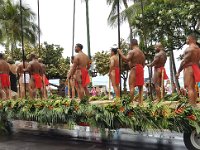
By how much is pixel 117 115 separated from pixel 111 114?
0.39 feet

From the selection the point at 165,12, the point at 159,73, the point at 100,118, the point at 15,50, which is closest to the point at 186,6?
the point at 165,12

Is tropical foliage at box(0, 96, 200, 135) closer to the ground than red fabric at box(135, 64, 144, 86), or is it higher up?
closer to the ground

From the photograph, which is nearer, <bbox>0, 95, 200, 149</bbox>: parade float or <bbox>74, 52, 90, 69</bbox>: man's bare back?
<bbox>0, 95, 200, 149</bbox>: parade float

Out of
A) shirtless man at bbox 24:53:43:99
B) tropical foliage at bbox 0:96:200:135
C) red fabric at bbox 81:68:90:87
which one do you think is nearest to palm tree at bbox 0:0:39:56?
shirtless man at bbox 24:53:43:99

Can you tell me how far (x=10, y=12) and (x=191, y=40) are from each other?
89.7ft

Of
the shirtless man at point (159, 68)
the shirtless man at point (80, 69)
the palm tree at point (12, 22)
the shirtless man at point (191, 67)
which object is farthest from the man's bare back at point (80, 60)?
the palm tree at point (12, 22)

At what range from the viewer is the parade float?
6.35 meters

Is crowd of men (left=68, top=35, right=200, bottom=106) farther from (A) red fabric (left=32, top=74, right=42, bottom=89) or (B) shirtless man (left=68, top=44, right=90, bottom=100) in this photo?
(A) red fabric (left=32, top=74, right=42, bottom=89)

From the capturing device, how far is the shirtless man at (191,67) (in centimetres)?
717

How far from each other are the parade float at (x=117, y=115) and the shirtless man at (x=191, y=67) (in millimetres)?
386

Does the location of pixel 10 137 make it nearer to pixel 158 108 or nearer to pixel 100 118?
pixel 100 118

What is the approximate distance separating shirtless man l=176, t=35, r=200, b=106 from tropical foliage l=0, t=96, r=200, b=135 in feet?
2.46

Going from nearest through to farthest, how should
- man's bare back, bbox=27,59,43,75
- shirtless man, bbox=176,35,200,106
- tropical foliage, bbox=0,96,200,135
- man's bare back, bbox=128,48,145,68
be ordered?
1. tropical foliage, bbox=0,96,200,135
2. shirtless man, bbox=176,35,200,106
3. man's bare back, bbox=128,48,145,68
4. man's bare back, bbox=27,59,43,75

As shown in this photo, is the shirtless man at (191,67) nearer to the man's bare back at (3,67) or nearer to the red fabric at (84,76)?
the red fabric at (84,76)
